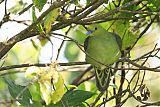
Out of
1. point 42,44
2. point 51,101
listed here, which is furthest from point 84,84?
point 51,101

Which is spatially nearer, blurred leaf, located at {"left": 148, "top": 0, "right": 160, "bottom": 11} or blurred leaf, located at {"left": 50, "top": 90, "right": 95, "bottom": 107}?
blurred leaf, located at {"left": 50, "top": 90, "right": 95, "bottom": 107}

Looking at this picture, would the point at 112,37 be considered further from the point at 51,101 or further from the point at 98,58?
the point at 51,101

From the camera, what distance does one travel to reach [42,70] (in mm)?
1108

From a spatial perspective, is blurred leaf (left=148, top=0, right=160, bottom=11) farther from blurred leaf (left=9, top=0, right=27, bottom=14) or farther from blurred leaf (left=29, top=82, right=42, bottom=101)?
blurred leaf (left=9, top=0, right=27, bottom=14)

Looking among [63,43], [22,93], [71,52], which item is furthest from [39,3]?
[71,52]

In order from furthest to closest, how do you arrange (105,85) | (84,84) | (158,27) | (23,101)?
(158,27) < (84,84) < (105,85) < (23,101)

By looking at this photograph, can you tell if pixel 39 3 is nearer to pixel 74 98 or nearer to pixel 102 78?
pixel 74 98

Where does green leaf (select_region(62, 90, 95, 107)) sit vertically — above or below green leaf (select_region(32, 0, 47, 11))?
below

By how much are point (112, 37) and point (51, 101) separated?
0.46m

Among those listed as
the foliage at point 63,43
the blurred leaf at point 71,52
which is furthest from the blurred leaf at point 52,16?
the blurred leaf at point 71,52

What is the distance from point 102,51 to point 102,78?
9cm

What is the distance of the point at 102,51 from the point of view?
4.97ft

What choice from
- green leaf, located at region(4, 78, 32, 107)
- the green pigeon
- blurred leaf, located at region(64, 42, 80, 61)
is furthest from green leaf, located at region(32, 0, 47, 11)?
blurred leaf, located at region(64, 42, 80, 61)

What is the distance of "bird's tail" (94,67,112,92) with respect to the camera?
1491mm
